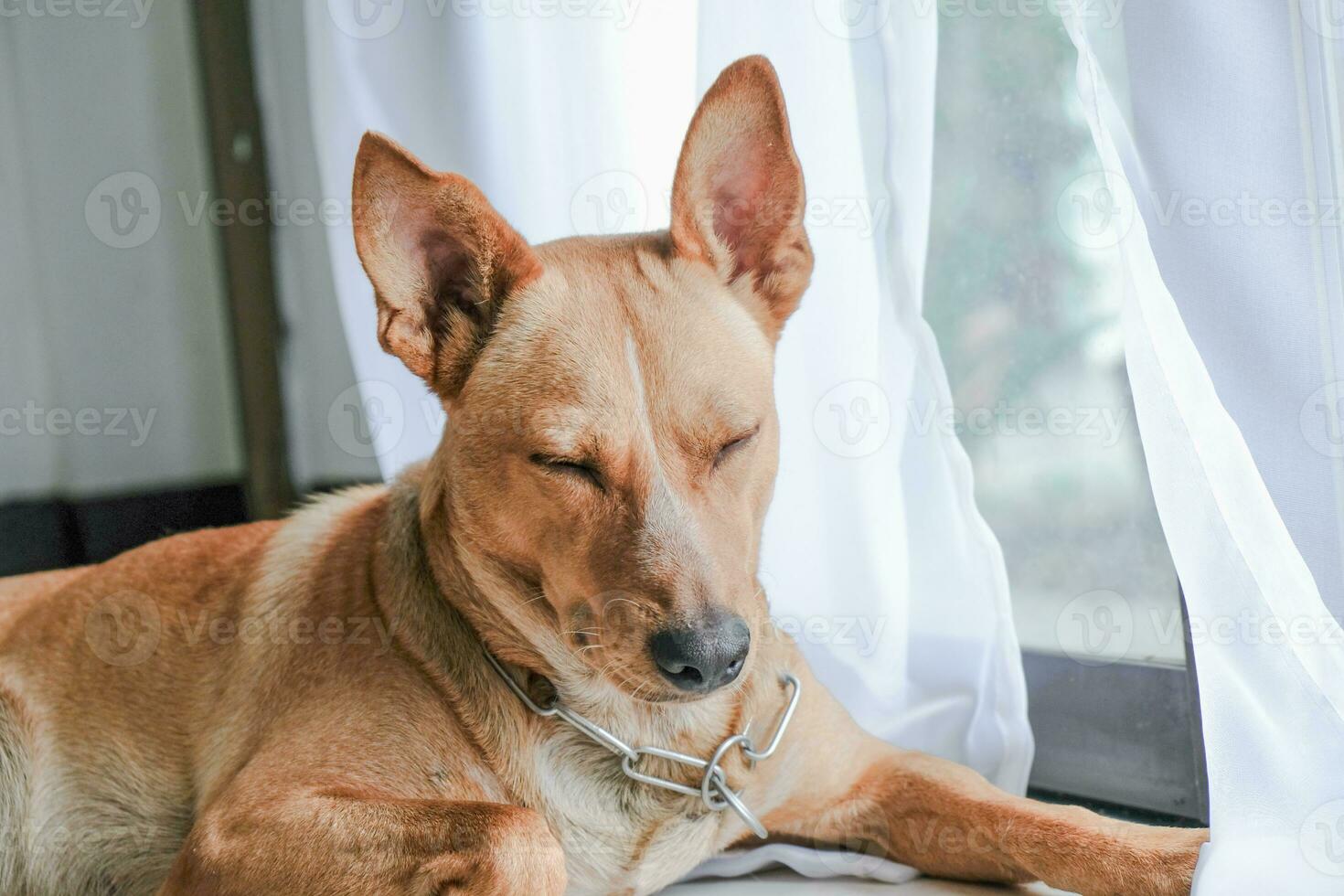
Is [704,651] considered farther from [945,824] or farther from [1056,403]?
[1056,403]

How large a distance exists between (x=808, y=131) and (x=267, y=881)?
1555mm

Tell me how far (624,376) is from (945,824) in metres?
0.87

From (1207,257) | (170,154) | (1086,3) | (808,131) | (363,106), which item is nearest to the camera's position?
(1207,257)

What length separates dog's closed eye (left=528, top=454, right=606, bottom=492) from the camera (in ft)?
4.89

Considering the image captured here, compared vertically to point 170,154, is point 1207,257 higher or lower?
lower

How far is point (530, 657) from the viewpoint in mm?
1660

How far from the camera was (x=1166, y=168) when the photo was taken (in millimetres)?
1612

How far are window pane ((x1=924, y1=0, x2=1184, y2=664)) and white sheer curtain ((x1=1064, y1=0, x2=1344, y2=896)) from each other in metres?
0.46

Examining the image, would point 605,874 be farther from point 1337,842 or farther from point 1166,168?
point 1166,168

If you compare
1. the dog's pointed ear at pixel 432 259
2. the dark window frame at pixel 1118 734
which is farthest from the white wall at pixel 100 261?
the dark window frame at pixel 1118 734

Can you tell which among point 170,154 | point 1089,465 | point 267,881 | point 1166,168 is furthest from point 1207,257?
point 170,154

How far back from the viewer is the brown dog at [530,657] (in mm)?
1434

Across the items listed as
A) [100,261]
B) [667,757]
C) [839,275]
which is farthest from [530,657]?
[100,261]

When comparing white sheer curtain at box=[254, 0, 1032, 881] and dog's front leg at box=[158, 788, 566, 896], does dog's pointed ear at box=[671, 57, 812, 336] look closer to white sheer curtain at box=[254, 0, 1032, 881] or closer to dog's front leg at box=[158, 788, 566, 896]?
white sheer curtain at box=[254, 0, 1032, 881]
